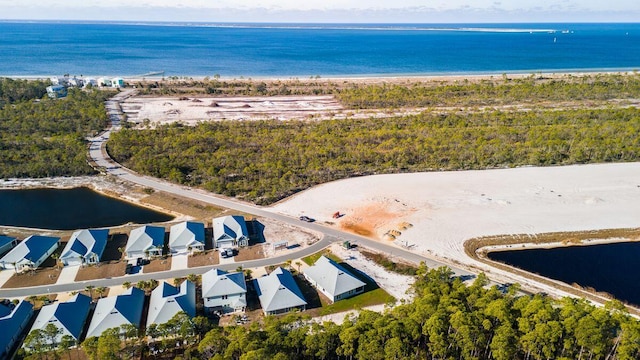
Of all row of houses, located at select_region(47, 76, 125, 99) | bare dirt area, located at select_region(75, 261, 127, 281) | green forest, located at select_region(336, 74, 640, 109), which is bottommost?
bare dirt area, located at select_region(75, 261, 127, 281)

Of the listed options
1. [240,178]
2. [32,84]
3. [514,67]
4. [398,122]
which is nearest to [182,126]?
[240,178]

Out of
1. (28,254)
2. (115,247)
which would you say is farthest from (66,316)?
(115,247)

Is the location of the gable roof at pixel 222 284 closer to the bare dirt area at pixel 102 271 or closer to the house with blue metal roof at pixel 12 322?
the bare dirt area at pixel 102 271

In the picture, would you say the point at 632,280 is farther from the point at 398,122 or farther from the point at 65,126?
the point at 65,126

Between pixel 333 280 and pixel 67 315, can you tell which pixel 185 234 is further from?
pixel 333 280

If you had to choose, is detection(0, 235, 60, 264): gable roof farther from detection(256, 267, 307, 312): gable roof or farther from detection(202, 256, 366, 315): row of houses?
detection(256, 267, 307, 312): gable roof

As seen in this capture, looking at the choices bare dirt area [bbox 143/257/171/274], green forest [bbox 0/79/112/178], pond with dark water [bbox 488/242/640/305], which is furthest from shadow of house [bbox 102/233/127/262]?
pond with dark water [bbox 488/242/640/305]

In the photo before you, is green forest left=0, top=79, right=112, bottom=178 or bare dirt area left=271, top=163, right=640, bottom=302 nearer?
bare dirt area left=271, top=163, right=640, bottom=302
